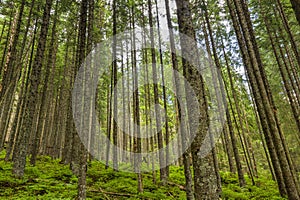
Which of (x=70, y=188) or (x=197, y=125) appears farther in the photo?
(x=70, y=188)

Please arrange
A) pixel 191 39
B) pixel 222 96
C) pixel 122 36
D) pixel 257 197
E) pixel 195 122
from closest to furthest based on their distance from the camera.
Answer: pixel 195 122, pixel 191 39, pixel 257 197, pixel 222 96, pixel 122 36

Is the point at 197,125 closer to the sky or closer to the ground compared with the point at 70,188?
closer to the sky

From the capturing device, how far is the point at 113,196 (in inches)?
336

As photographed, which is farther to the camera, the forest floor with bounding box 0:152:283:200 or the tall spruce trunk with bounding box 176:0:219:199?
the forest floor with bounding box 0:152:283:200

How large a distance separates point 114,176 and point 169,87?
11480mm

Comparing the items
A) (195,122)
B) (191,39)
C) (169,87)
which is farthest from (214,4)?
(195,122)

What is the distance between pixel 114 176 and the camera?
40.9 ft

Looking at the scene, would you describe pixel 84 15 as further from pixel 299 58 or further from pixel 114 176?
pixel 299 58

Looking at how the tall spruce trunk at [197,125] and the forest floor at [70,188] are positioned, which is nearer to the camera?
the tall spruce trunk at [197,125]

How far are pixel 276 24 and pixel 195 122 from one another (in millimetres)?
10912

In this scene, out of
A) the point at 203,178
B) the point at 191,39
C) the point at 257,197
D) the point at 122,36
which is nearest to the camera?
the point at 203,178

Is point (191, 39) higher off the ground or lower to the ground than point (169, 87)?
lower

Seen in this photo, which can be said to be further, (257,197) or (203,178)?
(257,197)

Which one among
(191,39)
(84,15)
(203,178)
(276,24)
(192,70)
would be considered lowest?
(203,178)
